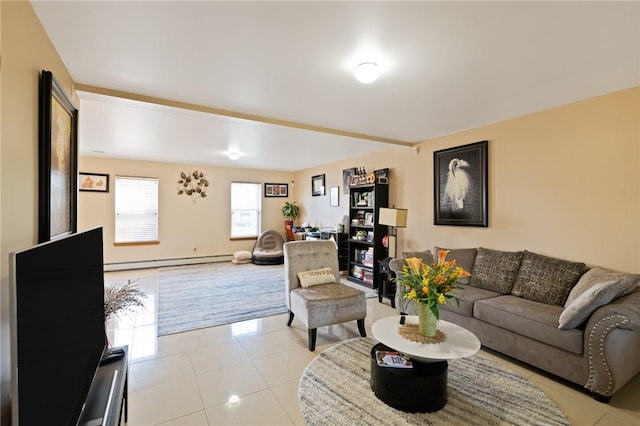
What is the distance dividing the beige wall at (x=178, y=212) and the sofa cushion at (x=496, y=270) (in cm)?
577

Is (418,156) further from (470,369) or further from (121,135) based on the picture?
(121,135)

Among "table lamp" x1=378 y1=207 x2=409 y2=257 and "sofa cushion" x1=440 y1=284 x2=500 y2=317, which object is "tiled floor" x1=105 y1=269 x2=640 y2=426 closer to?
Answer: "sofa cushion" x1=440 y1=284 x2=500 y2=317

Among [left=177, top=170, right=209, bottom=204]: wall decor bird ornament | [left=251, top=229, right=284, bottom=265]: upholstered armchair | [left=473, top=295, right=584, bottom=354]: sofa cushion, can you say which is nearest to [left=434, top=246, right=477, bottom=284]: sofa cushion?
[left=473, top=295, right=584, bottom=354]: sofa cushion

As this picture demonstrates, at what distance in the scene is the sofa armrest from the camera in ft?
6.82

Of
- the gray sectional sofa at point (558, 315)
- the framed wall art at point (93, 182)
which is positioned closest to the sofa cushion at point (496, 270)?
the gray sectional sofa at point (558, 315)

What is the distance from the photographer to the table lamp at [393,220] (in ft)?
14.2

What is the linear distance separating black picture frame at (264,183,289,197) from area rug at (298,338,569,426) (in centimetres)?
597

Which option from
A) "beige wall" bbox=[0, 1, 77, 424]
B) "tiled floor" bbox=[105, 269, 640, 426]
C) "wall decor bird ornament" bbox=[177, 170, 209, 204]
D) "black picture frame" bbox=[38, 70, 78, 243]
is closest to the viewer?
"beige wall" bbox=[0, 1, 77, 424]

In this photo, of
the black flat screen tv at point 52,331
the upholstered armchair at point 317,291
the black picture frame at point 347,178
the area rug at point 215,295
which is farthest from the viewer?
the black picture frame at point 347,178

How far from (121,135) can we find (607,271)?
603cm

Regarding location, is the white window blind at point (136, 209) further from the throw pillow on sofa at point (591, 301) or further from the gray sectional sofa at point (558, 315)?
the throw pillow on sofa at point (591, 301)

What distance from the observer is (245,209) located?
7902mm

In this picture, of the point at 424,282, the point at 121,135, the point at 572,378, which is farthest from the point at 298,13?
the point at 121,135

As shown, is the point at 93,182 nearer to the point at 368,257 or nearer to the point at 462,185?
the point at 368,257
